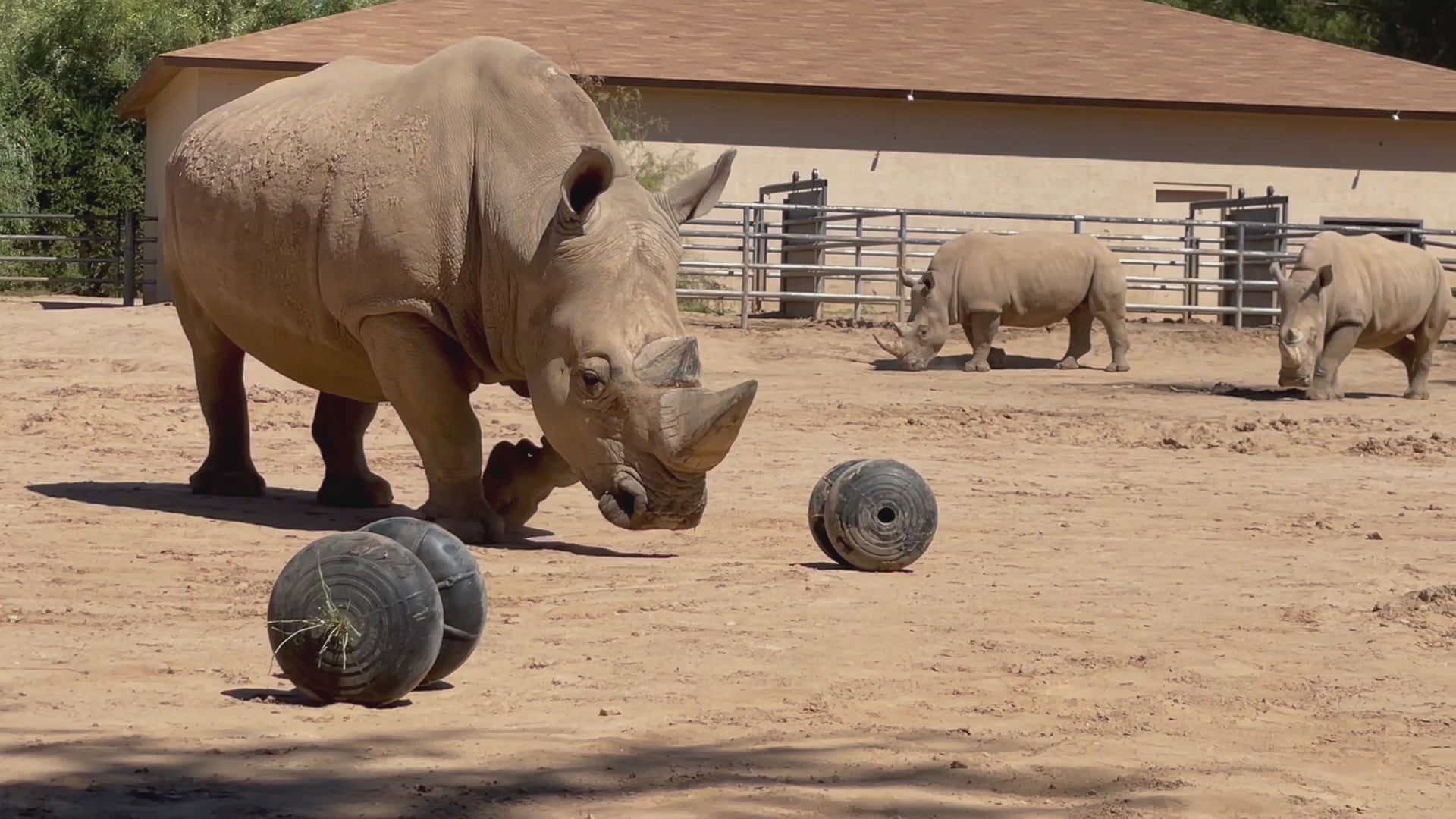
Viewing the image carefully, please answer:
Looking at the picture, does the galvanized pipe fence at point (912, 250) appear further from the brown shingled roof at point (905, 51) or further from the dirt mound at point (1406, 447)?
the dirt mound at point (1406, 447)

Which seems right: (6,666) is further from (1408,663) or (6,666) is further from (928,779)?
(1408,663)

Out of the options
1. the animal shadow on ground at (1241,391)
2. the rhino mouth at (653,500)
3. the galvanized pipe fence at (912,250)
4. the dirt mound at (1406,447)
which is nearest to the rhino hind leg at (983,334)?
the animal shadow on ground at (1241,391)

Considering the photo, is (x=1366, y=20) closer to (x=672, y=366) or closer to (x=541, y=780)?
(x=672, y=366)

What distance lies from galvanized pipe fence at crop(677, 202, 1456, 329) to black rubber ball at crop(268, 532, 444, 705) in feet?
52.1

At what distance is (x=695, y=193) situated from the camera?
8906 mm

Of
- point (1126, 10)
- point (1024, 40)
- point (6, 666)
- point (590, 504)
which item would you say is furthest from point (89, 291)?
point (6, 666)

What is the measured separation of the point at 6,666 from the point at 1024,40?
25.8 metres

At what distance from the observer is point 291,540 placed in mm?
8719

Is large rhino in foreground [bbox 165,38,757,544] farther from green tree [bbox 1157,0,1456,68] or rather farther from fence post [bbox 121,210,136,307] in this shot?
green tree [bbox 1157,0,1456,68]

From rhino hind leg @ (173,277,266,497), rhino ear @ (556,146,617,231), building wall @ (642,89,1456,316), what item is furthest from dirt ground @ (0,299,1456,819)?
building wall @ (642,89,1456,316)

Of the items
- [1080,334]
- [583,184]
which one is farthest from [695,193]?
[1080,334]

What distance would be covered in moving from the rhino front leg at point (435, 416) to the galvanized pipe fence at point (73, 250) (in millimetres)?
20957

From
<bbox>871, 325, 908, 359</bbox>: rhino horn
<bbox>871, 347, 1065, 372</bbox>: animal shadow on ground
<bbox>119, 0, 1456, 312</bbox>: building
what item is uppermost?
<bbox>119, 0, 1456, 312</bbox>: building

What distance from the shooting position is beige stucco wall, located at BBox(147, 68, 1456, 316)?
26.9 metres
